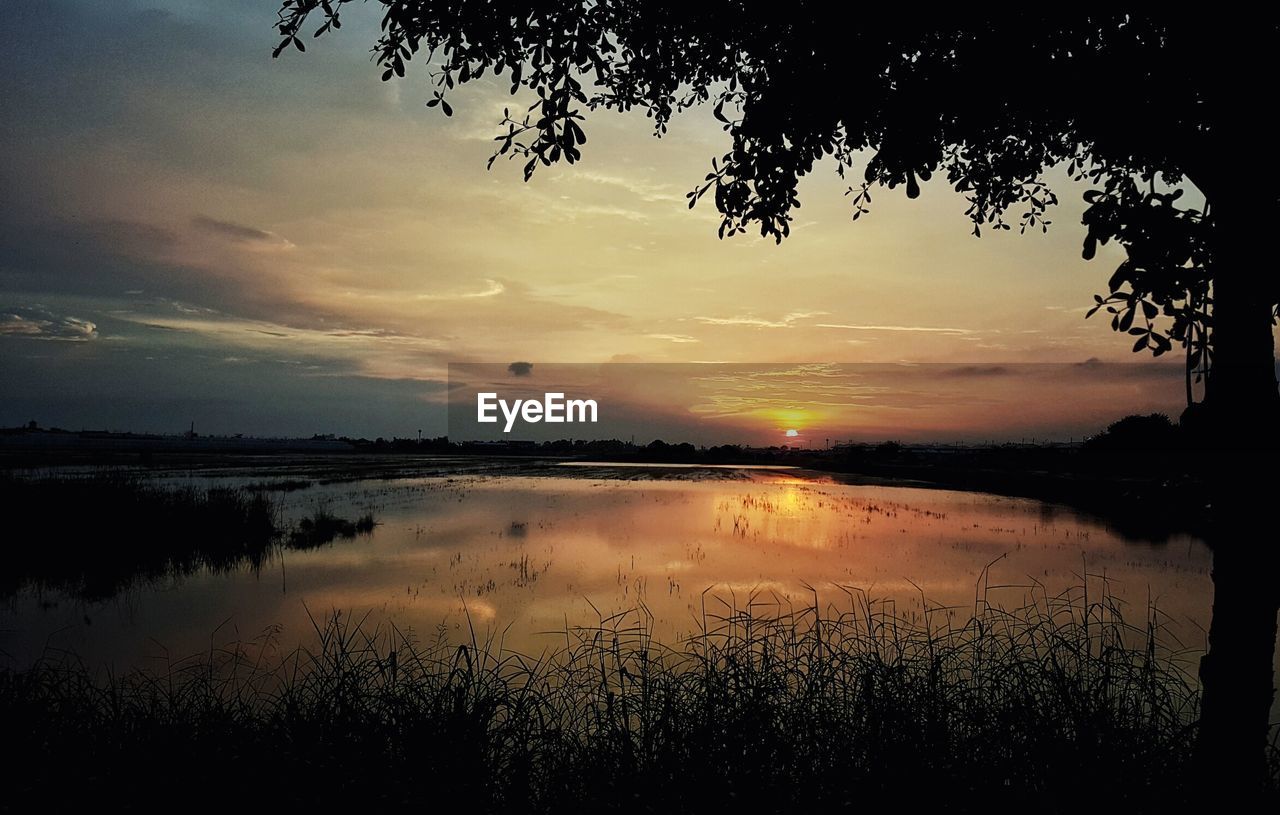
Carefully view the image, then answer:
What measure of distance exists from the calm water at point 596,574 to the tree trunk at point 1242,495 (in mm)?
4670

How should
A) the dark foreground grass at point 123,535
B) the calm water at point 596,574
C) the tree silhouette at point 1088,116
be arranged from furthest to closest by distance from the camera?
the dark foreground grass at point 123,535
the calm water at point 596,574
the tree silhouette at point 1088,116

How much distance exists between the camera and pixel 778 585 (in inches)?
603

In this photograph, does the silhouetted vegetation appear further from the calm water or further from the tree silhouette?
the tree silhouette

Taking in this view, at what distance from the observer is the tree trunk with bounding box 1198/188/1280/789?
176 inches

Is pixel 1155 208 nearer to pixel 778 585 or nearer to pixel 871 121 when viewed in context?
pixel 871 121

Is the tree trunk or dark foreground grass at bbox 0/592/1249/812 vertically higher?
the tree trunk

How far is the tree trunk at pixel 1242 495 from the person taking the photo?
4.47m

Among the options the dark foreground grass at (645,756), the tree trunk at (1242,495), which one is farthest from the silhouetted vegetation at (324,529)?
the tree trunk at (1242,495)

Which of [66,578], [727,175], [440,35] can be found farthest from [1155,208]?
[66,578]

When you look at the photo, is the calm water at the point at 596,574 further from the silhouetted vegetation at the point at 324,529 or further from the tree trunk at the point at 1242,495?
the tree trunk at the point at 1242,495

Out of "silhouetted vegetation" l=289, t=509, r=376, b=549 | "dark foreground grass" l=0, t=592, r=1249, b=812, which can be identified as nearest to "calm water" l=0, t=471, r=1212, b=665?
"silhouetted vegetation" l=289, t=509, r=376, b=549

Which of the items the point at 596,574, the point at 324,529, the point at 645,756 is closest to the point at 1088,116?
the point at 645,756

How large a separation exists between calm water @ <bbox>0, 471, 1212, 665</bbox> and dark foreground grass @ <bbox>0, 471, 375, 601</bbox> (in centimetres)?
117

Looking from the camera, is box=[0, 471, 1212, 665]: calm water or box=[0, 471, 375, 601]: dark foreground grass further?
box=[0, 471, 375, 601]: dark foreground grass
